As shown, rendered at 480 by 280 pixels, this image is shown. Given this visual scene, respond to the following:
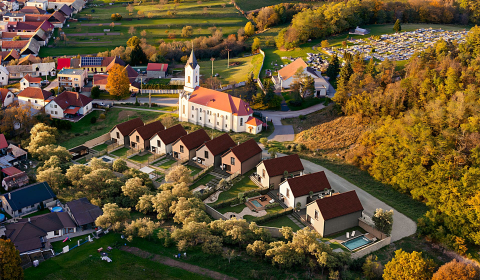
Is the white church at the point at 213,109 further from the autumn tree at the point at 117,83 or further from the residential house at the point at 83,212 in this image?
the residential house at the point at 83,212

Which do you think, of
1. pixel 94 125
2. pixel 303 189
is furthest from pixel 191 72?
pixel 303 189

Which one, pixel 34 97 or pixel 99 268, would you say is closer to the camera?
pixel 99 268

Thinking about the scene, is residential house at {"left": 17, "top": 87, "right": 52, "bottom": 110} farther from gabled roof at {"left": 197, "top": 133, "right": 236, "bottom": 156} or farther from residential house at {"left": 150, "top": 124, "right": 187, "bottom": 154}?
gabled roof at {"left": 197, "top": 133, "right": 236, "bottom": 156}

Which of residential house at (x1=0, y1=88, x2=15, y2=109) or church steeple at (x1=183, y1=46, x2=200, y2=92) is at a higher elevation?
church steeple at (x1=183, y1=46, x2=200, y2=92)

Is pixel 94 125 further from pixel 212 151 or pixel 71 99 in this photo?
pixel 212 151

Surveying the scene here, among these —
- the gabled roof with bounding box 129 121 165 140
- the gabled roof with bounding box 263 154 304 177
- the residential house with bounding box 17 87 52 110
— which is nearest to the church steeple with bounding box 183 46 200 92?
the gabled roof with bounding box 129 121 165 140

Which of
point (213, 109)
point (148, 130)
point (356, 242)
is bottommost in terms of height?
point (356, 242)
